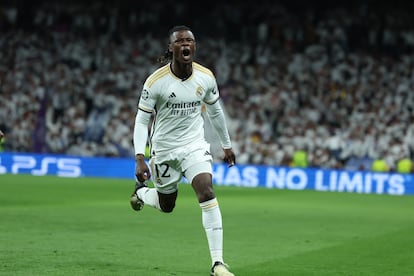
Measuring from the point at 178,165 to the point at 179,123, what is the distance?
1.40 feet

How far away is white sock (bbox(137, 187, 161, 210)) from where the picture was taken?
9984mm

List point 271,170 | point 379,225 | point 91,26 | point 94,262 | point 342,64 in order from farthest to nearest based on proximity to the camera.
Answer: point 91,26, point 342,64, point 271,170, point 379,225, point 94,262

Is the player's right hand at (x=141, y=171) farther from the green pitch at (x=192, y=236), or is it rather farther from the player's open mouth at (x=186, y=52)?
the player's open mouth at (x=186, y=52)

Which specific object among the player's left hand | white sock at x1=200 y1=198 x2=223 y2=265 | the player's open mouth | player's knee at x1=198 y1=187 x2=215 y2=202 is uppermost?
the player's open mouth

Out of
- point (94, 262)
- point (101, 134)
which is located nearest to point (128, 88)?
point (101, 134)

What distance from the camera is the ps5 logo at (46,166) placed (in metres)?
28.1

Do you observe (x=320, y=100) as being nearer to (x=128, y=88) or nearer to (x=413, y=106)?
(x=413, y=106)

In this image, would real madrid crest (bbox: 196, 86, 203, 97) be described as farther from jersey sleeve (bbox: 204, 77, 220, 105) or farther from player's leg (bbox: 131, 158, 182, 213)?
player's leg (bbox: 131, 158, 182, 213)

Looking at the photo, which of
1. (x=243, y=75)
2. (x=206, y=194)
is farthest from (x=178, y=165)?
(x=243, y=75)

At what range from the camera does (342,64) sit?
31.2 m

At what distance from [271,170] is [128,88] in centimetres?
732

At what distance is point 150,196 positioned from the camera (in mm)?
10109

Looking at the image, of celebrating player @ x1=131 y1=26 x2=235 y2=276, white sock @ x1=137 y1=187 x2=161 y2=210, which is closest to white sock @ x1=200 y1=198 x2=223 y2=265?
celebrating player @ x1=131 y1=26 x2=235 y2=276

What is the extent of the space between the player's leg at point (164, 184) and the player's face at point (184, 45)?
1.10 meters
